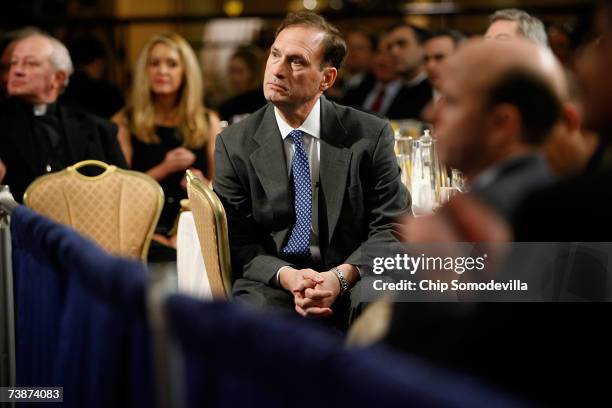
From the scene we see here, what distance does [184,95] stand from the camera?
18.7 ft

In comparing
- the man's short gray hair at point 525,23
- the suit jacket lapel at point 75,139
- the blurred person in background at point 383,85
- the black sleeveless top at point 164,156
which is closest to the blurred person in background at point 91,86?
the black sleeveless top at point 164,156

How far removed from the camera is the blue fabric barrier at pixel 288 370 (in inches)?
43.3

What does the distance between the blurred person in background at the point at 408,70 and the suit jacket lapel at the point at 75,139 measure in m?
3.21

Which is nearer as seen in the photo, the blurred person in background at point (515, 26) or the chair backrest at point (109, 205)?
the chair backrest at point (109, 205)

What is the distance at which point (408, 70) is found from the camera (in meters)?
7.92

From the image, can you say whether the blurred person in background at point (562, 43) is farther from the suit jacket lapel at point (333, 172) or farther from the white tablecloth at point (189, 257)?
the suit jacket lapel at point (333, 172)

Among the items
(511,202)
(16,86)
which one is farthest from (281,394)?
(16,86)

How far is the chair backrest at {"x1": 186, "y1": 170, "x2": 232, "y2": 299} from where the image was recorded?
10.9 feet

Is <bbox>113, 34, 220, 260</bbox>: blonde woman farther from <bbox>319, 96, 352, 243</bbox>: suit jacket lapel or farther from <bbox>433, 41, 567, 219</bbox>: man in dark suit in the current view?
<bbox>433, 41, 567, 219</bbox>: man in dark suit

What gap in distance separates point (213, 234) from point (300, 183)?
35cm

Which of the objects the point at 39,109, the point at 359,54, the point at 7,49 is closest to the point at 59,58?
the point at 39,109

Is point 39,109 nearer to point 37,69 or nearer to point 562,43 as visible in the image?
point 37,69

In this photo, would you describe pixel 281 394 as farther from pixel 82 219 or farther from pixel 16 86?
pixel 16 86

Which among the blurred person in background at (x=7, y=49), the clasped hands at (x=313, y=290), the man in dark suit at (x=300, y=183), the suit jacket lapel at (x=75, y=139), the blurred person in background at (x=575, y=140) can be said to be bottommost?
the clasped hands at (x=313, y=290)
